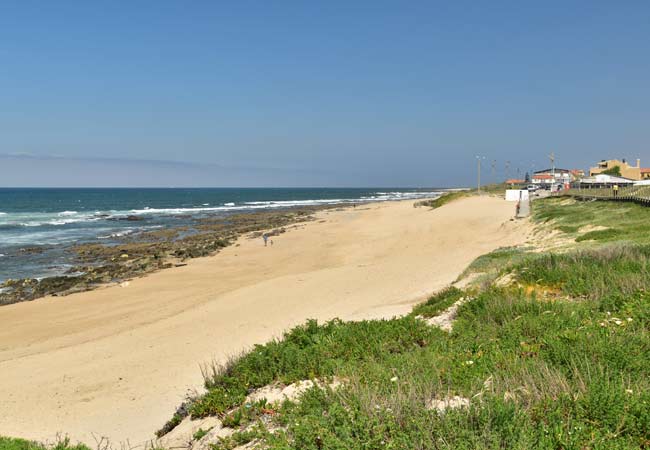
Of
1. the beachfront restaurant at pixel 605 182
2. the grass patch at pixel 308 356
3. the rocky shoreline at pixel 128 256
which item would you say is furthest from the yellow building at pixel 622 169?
the grass patch at pixel 308 356

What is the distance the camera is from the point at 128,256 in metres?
28.2

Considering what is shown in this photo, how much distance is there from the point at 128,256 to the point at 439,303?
23.8 metres

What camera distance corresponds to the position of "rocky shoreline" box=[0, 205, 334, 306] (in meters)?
19.9

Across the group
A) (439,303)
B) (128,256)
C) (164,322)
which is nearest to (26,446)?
(439,303)

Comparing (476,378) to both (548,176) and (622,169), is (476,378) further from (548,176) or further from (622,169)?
(548,176)

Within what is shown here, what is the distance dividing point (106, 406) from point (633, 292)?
896 centimetres

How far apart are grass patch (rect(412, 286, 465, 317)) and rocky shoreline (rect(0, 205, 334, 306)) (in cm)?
1597

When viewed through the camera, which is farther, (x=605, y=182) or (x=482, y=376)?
(x=605, y=182)

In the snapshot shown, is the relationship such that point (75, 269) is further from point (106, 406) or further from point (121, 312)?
point (106, 406)

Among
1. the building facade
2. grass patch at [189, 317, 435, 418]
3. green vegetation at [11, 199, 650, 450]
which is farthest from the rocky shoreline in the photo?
the building facade

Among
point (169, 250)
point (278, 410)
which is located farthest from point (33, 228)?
point (278, 410)

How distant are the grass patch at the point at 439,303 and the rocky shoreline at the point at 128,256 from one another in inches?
629

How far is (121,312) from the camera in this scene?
15.3 m

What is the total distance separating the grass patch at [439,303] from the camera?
9.10 meters
